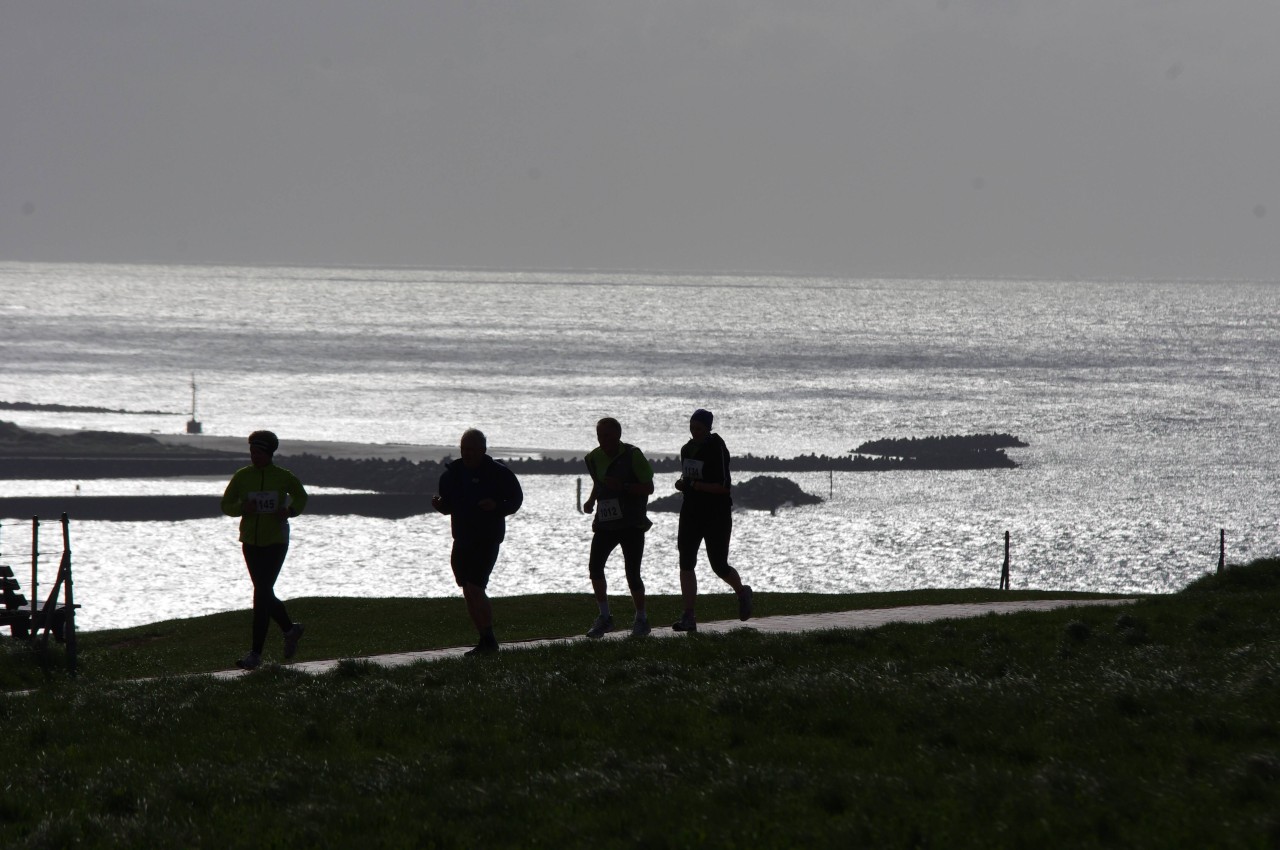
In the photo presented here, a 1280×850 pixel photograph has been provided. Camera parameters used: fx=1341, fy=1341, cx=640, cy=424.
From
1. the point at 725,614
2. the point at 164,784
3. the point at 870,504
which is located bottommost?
the point at 870,504

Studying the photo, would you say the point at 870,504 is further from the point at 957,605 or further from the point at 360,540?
the point at 957,605

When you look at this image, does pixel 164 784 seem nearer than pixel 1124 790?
No

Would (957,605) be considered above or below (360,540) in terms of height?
above

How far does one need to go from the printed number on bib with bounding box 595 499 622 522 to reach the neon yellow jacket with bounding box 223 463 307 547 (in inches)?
114

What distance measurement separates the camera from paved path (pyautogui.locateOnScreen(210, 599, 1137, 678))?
43.4 feet

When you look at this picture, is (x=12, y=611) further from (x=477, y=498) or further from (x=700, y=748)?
(x=700, y=748)

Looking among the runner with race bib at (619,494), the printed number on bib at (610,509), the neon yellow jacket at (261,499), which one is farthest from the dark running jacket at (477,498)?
the neon yellow jacket at (261,499)

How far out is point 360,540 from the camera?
52719mm

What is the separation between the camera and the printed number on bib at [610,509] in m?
13.2

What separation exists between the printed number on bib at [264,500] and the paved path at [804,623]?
1543mm

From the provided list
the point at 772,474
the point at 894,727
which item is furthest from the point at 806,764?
the point at 772,474

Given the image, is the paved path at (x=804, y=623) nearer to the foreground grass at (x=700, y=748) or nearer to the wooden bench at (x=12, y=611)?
the foreground grass at (x=700, y=748)

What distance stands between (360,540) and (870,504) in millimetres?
26696

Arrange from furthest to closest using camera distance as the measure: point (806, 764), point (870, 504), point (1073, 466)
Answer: point (1073, 466), point (870, 504), point (806, 764)
